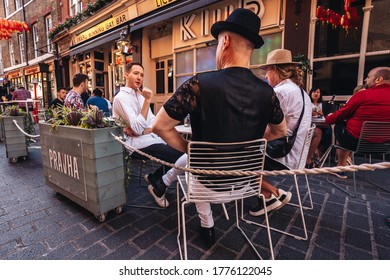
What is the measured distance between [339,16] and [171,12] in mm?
4587

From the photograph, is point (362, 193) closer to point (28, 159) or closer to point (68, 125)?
point (68, 125)

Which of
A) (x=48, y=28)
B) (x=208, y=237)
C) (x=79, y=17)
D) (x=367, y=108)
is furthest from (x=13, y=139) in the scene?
(x=48, y=28)

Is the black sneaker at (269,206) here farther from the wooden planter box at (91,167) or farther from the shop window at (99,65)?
the shop window at (99,65)

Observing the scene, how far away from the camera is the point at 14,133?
456 cm

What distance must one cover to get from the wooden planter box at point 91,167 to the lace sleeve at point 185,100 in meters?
0.98

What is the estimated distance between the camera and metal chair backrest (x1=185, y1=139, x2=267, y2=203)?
1535mm

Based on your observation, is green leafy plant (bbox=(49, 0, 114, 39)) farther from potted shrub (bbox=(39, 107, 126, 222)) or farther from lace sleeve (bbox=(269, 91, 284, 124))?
lace sleeve (bbox=(269, 91, 284, 124))

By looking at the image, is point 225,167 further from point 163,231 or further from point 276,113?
point 163,231

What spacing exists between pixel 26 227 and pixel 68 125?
109 cm

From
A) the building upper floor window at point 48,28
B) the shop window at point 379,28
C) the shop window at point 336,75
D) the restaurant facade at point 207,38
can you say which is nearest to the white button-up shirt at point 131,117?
the restaurant facade at point 207,38

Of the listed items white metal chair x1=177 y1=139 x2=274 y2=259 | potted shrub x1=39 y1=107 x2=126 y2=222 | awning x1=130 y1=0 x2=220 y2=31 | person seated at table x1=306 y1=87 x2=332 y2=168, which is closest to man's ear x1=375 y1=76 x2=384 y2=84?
person seated at table x1=306 y1=87 x2=332 y2=168

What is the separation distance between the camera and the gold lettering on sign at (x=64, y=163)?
240 cm

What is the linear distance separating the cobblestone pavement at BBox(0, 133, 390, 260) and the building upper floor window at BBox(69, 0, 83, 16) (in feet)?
42.1

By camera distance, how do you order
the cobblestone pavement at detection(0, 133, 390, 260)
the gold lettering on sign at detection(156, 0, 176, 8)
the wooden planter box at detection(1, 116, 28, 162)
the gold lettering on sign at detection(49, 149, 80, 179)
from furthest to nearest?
the gold lettering on sign at detection(156, 0, 176, 8), the wooden planter box at detection(1, 116, 28, 162), the gold lettering on sign at detection(49, 149, 80, 179), the cobblestone pavement at detection(0, 133, 390, 260)
